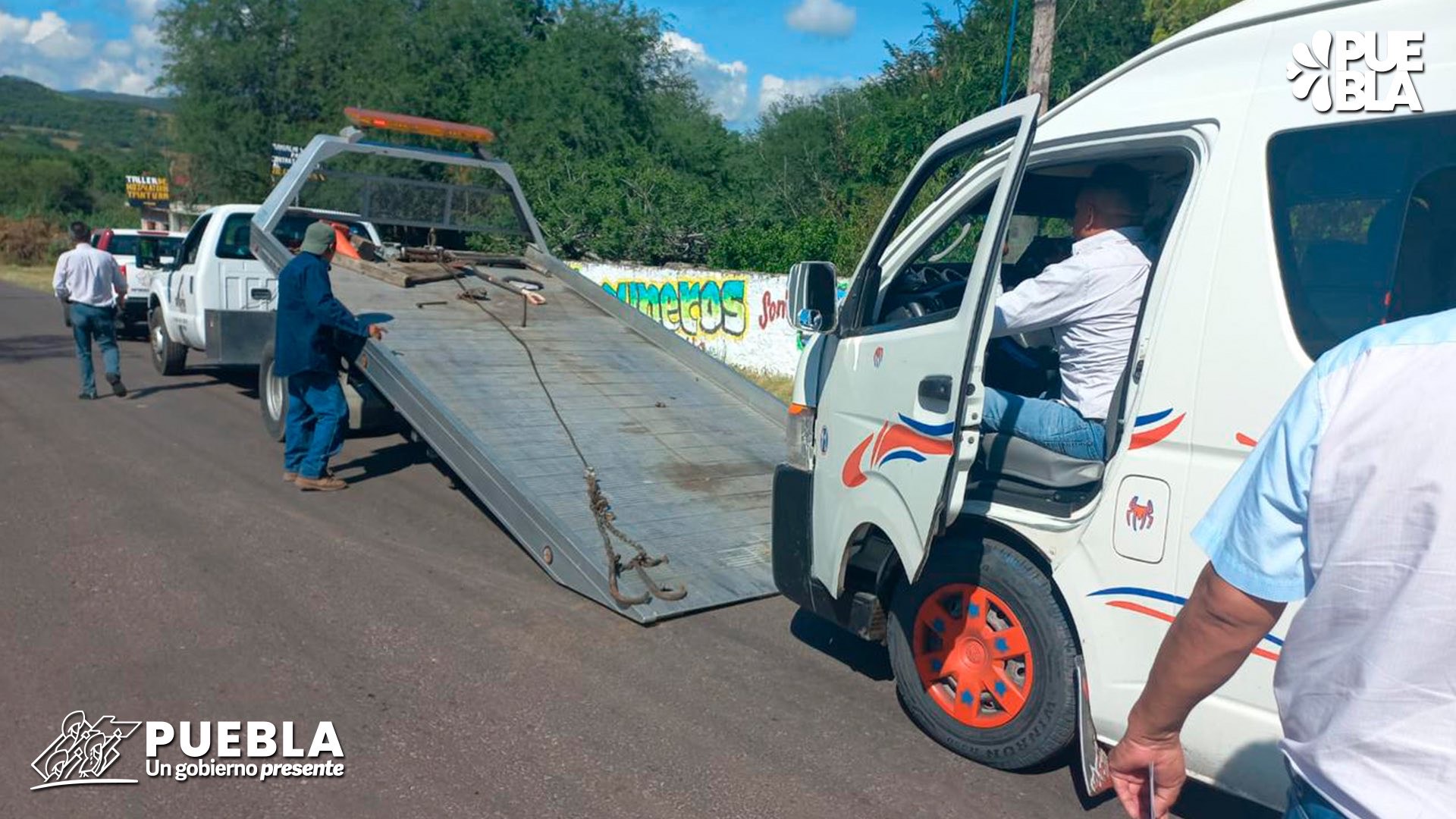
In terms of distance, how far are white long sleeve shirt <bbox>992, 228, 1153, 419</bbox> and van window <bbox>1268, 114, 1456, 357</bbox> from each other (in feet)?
2.28

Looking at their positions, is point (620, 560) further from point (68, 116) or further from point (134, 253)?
point (68, 116)

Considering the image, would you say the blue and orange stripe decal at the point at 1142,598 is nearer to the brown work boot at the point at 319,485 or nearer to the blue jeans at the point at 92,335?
the brown work boot at the point at 319,485

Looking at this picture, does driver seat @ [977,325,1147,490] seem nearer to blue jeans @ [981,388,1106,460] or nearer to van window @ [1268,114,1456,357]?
blue jeans @ [981,388,1106,460]

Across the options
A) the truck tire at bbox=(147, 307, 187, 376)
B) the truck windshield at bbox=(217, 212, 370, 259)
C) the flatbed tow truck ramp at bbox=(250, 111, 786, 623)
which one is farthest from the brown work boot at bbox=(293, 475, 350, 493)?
the truck tire at bbox=(147, 307, 187, 376)

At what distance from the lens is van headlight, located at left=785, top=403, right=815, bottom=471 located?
476cm

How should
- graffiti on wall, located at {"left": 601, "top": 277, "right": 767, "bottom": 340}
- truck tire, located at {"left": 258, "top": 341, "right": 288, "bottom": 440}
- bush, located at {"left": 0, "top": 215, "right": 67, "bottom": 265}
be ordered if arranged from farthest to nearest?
bush, located at {"left": 0, "top": 215, "right": 67, "bottom": 265} < graffiti on wall, located at {"left": 601, "top": 277, "right": 767, "bottom": 340} < truck tire, located at {"left": 258, "top": 341, "right": 288, "bottom": 440}

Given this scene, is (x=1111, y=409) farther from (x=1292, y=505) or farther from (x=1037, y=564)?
(x=1292, y=505)

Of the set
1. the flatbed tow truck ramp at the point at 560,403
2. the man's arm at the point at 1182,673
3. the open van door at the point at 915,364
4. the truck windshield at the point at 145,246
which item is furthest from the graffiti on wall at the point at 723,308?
the man's arm at the point at 1182,673

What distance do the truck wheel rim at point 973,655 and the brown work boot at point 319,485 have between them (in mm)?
5064

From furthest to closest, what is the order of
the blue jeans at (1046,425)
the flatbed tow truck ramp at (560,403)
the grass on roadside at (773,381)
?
the grass on roadside at (773,381), the flatbed tow truck ramp at (560,403), the blue jeans at (1046,425)

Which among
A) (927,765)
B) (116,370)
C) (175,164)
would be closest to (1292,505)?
(927,765)

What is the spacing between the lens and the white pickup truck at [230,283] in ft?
33.7

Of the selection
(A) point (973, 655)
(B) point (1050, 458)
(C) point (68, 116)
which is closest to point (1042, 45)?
(B) point (1050, 458)

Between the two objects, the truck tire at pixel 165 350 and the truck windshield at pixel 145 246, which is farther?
the truck windshield at pixel 145 246
